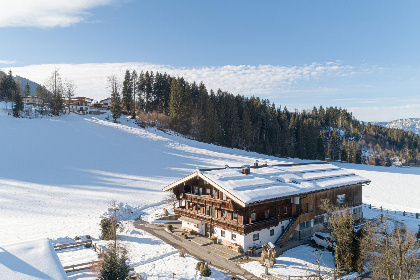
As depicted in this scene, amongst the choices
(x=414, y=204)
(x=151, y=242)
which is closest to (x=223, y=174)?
(x=151, y=242)

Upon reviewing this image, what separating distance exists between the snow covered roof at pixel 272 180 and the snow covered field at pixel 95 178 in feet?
23.9

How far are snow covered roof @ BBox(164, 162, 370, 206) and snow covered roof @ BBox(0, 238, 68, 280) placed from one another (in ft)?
48.7

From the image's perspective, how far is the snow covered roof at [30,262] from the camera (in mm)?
13977

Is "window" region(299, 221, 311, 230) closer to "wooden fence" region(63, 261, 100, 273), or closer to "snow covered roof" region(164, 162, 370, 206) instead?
"snow covered roof" region(164, 162, 370, 206)

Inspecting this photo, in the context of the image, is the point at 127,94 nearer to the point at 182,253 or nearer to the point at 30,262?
the point at 182,253

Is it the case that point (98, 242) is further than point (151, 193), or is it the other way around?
point (151, 193)

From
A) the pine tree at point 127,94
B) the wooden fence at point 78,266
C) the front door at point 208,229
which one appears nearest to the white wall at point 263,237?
the front door at point 208,229

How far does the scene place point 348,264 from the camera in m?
24.0

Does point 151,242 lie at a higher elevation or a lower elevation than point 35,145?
lower

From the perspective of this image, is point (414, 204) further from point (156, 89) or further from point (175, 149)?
point (156, 89)

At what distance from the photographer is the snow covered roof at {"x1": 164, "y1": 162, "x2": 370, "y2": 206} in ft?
87.4

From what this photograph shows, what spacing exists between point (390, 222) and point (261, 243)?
665 inches

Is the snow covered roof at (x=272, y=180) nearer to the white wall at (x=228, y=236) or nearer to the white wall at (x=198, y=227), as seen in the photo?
the white wall at (x=228, y=236)

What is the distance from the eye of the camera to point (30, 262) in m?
15.2
